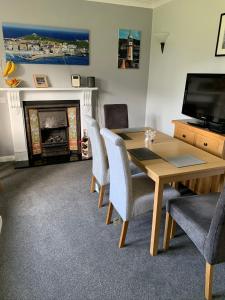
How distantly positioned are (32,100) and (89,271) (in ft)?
9.13

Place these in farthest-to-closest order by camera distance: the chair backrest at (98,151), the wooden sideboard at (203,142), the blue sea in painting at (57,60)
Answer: the blue sea in painting at (57,60), the wooden sideboard at (203,142), the chair backrest at (98,151)

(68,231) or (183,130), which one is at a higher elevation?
(183,130)

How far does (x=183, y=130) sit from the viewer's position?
286 cm

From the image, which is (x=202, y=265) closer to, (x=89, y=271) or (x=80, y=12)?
(x=89, y=271)

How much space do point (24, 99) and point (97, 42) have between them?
5.03 ft

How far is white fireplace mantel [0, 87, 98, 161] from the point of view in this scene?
3465 millimetres

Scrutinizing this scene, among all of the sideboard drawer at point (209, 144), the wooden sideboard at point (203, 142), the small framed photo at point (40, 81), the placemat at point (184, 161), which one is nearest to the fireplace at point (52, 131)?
the small framed photo at point (40, 81)

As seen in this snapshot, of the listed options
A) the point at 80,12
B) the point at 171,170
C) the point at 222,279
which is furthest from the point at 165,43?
the point at 222,279

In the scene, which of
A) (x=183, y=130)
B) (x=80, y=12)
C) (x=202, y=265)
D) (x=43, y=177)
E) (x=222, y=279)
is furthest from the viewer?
(x=80, y=12)

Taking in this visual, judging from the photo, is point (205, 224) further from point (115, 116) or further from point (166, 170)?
point (115, 116)

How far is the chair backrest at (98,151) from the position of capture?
2.22m

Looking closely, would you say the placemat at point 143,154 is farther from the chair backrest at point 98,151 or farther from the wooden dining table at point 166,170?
the chair backrest at point 98,151

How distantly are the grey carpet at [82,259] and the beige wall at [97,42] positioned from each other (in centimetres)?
186

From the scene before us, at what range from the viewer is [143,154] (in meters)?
2.08
